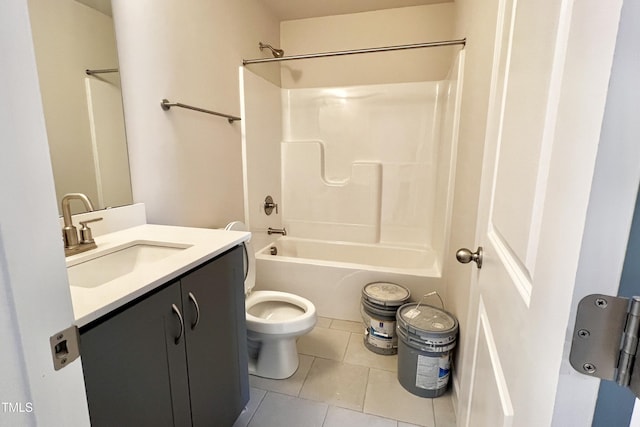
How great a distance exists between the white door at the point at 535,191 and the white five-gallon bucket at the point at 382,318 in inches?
39.2

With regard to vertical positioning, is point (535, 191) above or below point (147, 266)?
above

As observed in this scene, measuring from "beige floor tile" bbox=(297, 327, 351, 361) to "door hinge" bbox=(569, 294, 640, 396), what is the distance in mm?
1739

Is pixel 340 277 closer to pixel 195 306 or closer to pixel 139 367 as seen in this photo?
pixel 195 306

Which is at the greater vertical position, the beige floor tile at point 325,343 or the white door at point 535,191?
the white door at point 535,191

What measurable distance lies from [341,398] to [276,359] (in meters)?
0.41

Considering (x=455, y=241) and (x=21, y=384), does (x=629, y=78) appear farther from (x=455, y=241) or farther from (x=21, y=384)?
(x=455, y=241)

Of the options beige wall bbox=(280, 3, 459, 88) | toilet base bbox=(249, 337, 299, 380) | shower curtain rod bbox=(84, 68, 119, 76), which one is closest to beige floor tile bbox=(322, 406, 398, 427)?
toilet base bbox=(249, 337, 299, 380)

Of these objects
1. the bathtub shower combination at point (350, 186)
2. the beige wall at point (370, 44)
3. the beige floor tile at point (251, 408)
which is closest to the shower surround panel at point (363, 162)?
the bathtub shower combination at point (350, 186)

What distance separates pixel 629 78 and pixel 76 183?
5.41 feet

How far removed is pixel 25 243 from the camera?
393 mm

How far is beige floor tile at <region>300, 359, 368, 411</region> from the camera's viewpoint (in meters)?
1.58

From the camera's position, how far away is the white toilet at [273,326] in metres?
1.60

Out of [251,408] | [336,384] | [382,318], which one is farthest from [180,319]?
[382,318]

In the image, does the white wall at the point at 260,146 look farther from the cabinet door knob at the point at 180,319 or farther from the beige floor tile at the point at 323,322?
the cabinet door knob at the point at 180,319
